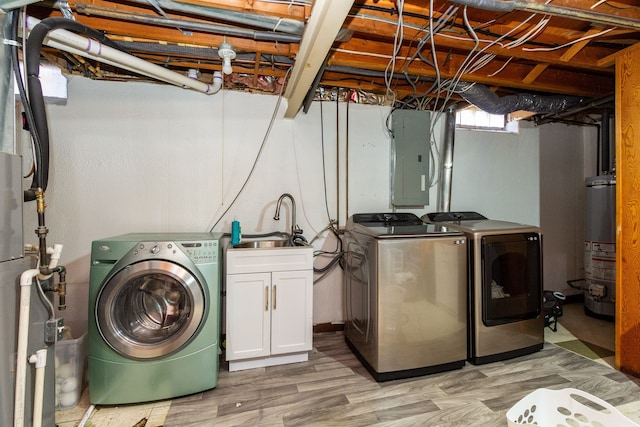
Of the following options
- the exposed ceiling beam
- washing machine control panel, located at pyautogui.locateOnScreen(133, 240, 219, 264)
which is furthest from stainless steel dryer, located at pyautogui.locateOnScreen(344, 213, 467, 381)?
the exposed ceiling beam

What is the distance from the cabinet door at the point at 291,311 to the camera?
2117 mm

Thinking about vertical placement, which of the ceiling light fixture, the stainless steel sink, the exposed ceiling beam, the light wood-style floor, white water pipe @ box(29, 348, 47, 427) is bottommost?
the light wood-style floor

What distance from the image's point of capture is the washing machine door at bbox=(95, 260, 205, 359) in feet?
5.30

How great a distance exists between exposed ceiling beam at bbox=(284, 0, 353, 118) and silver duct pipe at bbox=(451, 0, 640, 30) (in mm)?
571

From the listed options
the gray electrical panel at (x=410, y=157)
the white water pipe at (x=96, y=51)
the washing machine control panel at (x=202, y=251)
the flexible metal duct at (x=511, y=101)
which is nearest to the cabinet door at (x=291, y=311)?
the washing machine control panel at (x=202, y=251)

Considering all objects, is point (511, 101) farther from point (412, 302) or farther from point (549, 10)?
point (412, 302)

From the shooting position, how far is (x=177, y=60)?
2.26 m

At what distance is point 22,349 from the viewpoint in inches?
44.9

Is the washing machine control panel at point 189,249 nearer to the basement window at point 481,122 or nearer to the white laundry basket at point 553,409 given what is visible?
the white laundry basket at point 553,409

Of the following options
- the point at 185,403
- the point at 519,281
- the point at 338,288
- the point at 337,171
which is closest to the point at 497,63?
the point at 337,171

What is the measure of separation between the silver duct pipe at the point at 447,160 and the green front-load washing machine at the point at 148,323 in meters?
2.34

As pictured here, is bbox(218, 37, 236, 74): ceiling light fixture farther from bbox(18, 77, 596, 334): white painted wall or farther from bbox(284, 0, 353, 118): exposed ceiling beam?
bbox(18, 77, 596, 334): white painted wall

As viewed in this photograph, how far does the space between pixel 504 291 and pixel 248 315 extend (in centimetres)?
201

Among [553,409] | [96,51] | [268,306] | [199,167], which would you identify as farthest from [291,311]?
[96,51]
